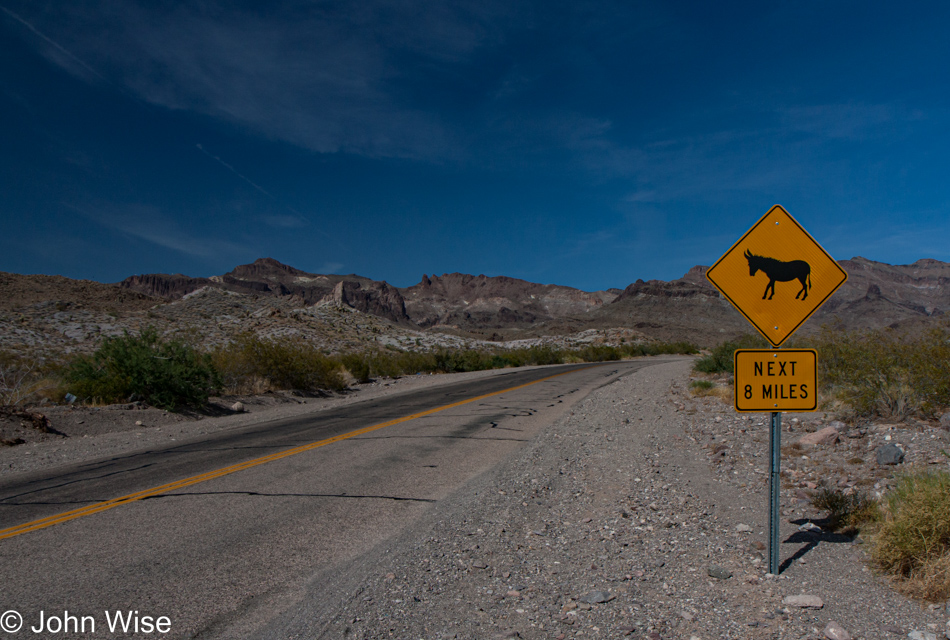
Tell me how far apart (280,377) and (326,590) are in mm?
16771

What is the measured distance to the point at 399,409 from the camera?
15.5m

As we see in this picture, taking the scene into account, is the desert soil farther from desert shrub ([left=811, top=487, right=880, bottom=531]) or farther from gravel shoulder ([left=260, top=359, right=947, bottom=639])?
desert shrub ([left=811, top=487, right=880, bottom=531])

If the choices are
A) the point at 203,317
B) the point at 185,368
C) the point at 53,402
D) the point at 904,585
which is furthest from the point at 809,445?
the point at 203,317

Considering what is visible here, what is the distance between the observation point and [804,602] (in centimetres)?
359

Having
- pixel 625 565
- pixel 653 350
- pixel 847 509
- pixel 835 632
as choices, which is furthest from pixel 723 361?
pixel 653 350

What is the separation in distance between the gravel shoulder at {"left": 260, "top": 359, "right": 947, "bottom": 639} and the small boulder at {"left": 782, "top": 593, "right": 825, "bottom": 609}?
0.10 feet

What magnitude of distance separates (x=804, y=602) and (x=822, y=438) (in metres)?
5.08

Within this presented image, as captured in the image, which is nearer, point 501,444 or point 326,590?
point 326,590

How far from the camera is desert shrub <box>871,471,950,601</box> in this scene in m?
3.52

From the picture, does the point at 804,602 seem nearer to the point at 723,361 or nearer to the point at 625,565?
the point at 625,565

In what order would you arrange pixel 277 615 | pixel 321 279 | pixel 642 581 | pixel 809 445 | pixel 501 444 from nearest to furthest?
pixel 277 615 → pixel 642 581 → pixel 809 445 → pixel 501 444 → pixel 321 279

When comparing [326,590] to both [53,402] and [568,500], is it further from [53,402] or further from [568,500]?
[53,402]

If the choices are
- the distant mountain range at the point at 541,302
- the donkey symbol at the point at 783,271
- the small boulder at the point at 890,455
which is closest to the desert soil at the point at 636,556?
the small boulder at the point at 890,455

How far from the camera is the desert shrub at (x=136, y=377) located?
14.6 meters
